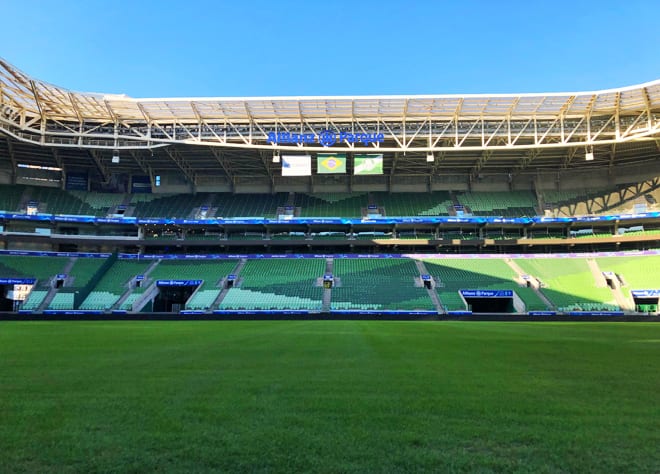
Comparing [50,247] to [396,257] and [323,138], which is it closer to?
[323,138]

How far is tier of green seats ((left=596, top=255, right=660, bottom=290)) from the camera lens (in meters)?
38.5

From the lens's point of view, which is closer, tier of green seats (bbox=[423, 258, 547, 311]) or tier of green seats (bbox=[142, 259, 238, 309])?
tier of green seats (bbox=[423, 258, 547, 311])

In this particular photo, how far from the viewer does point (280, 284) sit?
41938 millimetres

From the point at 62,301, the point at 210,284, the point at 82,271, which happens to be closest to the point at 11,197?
the point at 82,271

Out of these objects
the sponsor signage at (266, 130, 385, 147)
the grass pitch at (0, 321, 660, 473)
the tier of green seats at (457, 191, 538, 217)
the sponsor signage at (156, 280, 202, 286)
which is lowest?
the grass pitch at (0, 321, 660, 473)

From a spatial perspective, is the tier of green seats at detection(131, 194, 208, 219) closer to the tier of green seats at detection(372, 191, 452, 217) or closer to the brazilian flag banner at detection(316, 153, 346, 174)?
the brazilian flag banner at detection(316, 153, 346, 174)

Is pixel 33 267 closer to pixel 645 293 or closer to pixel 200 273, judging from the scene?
pixel 200 273

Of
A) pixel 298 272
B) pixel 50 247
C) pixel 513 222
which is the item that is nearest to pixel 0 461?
pixel 298 272

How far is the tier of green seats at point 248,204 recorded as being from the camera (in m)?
51.6

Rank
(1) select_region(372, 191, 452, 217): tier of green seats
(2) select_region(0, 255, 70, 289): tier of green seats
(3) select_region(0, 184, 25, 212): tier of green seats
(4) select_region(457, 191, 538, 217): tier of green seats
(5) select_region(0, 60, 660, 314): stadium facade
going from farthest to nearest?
(1) select_region(372, 191, 452, 217): tier of green seats, (4) select_region(457, 191, 538, 217): tier of green seats, (3) select_region(0, 184, 25, 212): tier of green seats, (2) select_region(0, 255, 70, 289): tier of green seats, (5) select_region(0, 60, 660, 314): stadium facade

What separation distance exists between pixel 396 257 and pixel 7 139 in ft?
136

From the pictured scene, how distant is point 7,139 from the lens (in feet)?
143

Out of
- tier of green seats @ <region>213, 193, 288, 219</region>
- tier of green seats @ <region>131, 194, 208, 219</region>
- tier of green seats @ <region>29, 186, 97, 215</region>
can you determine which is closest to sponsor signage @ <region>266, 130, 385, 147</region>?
tier of green seats @ <region>213, 193, 288, 219</region>

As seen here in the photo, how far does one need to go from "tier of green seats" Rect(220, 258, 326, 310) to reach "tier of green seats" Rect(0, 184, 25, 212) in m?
26.4
